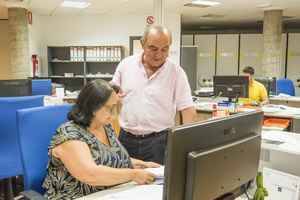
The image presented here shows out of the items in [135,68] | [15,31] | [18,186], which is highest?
[15,31]

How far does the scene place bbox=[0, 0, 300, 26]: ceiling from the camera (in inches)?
260

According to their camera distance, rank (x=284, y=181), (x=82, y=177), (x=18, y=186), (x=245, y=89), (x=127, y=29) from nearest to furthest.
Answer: (x=82, y=177) < (x=284, y=181) < (x=18, y=186) < (x=245, y=89) < (x=127, y=29)

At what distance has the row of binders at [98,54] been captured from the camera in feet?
25.2

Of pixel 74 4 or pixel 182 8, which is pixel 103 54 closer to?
pixel 74 4

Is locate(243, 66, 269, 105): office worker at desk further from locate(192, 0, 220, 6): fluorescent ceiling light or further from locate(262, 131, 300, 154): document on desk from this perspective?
locate(262, 131, 300, 154): document on desk

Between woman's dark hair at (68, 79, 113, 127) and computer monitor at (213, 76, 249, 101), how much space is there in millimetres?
3454

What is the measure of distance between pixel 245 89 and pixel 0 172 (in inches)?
131

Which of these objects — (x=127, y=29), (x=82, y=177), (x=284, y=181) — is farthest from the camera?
(x=127, y=29)

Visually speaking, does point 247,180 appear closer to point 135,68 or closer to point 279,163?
point 279,163

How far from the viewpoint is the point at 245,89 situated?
4785mm

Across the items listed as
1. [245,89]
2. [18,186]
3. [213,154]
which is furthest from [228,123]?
[245,89]

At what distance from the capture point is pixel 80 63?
8086mm

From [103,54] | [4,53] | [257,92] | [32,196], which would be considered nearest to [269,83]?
[257,92]

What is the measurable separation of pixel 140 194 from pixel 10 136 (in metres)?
1.58
